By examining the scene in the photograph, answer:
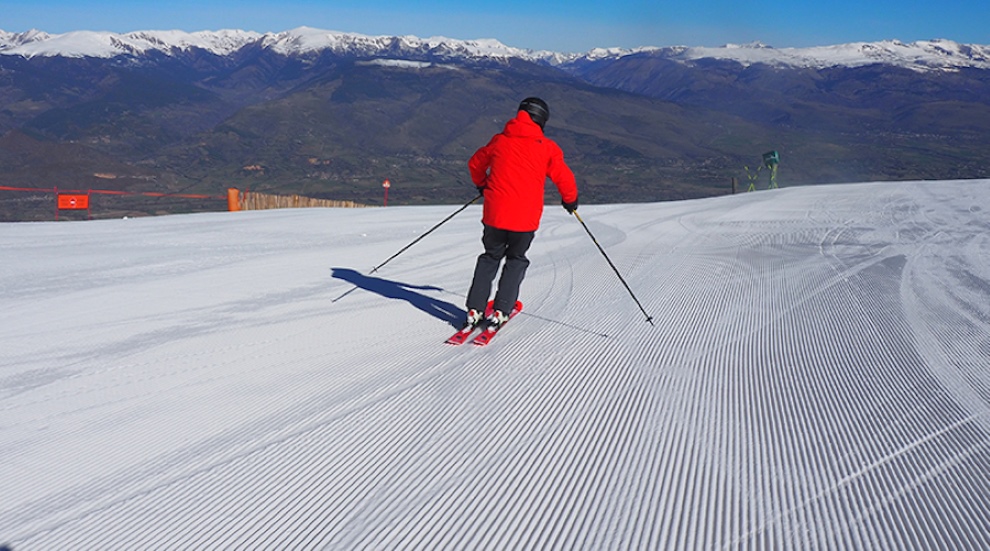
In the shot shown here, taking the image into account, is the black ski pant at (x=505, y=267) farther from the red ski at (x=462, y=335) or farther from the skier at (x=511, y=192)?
the red ski at (x=462, y=335)

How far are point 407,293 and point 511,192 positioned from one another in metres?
2.16

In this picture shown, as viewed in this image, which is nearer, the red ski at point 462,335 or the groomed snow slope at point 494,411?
the groomed snow slope at point 494,411

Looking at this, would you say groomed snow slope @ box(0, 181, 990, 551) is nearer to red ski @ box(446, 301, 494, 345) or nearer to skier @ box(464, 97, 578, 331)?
red ski @ box(446, 301, 494, 345)

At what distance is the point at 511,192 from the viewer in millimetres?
4664

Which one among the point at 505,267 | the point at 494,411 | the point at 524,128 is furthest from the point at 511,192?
the point at 494,411

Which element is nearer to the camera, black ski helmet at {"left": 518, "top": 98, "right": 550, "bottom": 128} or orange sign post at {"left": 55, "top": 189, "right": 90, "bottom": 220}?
black ski helmet at {"left": 518, "top": 98, "right": 550, "bottom": 128}

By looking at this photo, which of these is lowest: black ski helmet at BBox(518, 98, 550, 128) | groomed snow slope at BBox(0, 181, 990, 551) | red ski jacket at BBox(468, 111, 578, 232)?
groomed snow slope at BBox(0, 181, 990, 551)

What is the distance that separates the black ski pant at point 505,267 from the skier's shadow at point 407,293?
1.68ft

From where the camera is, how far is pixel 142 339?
15.7 feet

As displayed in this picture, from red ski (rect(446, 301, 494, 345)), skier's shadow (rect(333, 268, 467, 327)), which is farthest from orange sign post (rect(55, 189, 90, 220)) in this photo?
red ski (rect(446, 301, 494, 345))

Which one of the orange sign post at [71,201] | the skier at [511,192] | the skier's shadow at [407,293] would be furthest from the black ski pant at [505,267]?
the orange sign post at [71,201]

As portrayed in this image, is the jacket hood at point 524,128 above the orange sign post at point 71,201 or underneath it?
above

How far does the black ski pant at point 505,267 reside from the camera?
4820 millimetres

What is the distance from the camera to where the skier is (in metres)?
4.67
